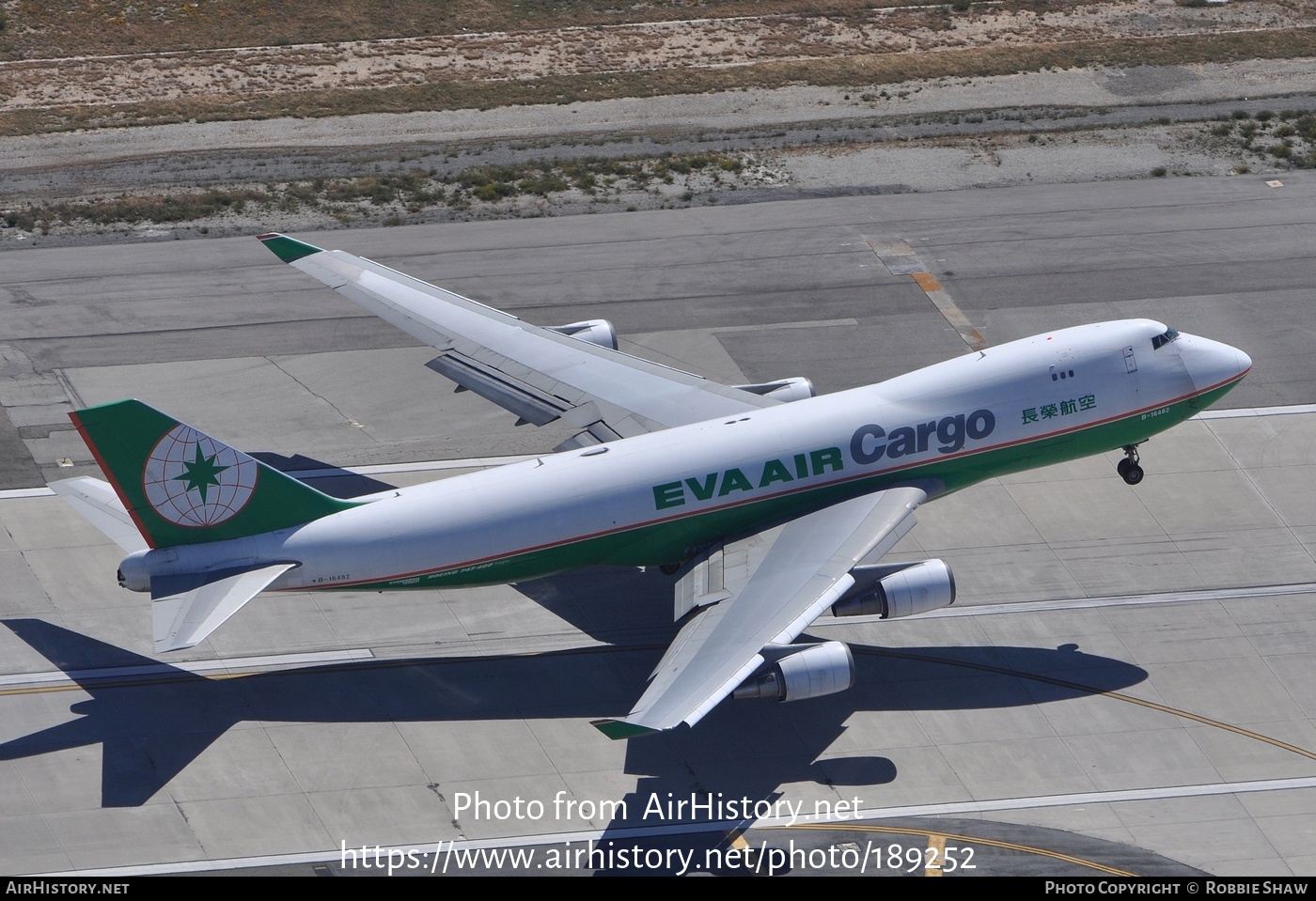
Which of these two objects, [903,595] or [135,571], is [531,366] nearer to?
[135,571]

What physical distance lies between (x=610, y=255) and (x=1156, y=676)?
3047 cm

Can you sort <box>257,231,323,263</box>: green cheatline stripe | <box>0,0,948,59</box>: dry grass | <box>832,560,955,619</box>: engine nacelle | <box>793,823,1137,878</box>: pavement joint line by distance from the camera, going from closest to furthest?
<box>793,823,1137,878</box>: pavement joint line → <box>832,560,955,619</box>: engine nacelle → <box>257,231,323,263</box>: green cheatline stripe → <box>0,0,948,59</box>: dry grass

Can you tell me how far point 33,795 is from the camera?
37844 millimetres

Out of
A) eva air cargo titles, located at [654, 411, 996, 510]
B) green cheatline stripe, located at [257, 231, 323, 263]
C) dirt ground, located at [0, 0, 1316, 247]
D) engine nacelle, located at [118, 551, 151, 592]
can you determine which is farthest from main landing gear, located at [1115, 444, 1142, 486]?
engine nacelle, located at [118, 551, 151, 592]

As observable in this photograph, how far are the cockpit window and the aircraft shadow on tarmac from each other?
9.97 metres

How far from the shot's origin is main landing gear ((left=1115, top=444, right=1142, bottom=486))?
4866 centimetres

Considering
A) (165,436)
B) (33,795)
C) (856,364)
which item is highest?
(165,436)

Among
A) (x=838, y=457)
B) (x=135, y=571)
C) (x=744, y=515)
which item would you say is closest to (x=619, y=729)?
(x=744, y=515)

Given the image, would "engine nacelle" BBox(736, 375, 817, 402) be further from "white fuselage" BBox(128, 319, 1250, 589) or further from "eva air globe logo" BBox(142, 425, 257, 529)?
"eva air globe logo" BBox(142, 425, 257, 529)

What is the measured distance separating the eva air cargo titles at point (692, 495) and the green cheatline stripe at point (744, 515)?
6 cm

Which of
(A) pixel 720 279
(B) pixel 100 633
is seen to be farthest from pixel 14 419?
(A) pixel 720 279

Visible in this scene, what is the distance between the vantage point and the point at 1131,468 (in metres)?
48.7

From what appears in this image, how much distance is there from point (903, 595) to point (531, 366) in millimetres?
15106

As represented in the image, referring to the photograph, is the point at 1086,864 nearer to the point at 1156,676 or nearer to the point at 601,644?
the point at 1156,676
